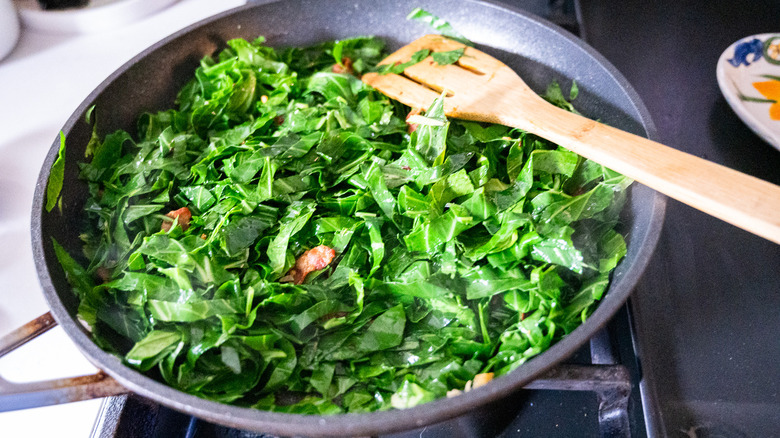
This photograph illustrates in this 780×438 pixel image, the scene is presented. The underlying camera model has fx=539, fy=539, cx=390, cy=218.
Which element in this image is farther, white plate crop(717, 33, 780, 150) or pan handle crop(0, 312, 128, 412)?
white plate crop(717, 33, 780, 150)

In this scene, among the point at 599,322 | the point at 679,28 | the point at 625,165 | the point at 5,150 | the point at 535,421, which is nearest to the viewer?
the point at 599,322

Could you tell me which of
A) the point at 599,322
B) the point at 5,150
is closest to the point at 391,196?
the point at 599,322

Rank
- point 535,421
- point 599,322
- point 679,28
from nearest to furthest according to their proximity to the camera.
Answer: point 599,322 → point 535,421 → point 679,28

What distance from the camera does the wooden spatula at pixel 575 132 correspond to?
684 millimetres

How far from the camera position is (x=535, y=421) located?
35.5 inches

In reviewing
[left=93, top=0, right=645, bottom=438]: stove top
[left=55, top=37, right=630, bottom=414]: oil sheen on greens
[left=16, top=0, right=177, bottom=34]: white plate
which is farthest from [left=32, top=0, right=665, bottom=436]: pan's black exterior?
[left=16, top=0, right=177, bottom=34]: white plate

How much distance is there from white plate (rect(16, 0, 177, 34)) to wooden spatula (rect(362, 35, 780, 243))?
85cm

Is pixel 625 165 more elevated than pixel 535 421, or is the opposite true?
pixel 625 165

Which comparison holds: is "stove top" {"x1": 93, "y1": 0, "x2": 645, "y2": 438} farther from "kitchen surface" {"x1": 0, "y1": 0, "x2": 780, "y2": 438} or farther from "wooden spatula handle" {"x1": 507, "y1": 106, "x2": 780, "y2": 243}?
"wooden spatula handle" {"x1": 507, "y1": 106, "x2": 780, "y2": 243}

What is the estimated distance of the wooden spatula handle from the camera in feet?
2.20

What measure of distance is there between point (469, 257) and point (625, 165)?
0.27 m

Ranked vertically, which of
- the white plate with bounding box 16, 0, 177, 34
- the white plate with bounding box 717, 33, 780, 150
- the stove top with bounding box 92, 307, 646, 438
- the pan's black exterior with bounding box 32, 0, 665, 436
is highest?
the white plate with bounding box 16, 0, 177, 34

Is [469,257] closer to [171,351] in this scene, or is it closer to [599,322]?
[599,322]

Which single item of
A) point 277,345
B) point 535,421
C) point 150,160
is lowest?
point 535,421
